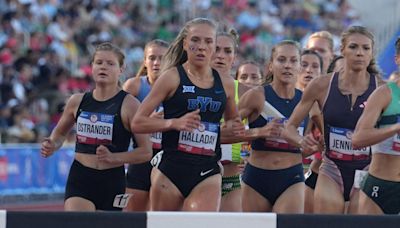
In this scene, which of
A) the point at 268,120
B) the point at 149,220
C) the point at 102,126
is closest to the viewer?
the point at 149,220

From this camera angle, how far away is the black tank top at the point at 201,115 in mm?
8406

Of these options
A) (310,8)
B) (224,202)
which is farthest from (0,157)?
(310,8)

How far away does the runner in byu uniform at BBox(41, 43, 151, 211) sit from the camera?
9133 millimetres

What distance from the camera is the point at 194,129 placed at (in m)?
8.27

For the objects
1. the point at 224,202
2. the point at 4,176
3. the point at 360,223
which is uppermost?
the point at 360,223

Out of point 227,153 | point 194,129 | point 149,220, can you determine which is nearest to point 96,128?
point 194,129

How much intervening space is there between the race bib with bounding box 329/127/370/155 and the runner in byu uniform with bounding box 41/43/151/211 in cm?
149

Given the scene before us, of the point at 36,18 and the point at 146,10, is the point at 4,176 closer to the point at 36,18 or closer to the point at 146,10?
the point at 36,18

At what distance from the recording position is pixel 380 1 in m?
30.7

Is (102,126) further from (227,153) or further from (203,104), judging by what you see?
(227,153)

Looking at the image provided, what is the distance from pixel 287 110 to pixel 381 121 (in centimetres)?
193

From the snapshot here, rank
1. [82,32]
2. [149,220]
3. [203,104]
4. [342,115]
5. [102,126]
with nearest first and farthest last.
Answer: [149,220] → [203,104] → [342,115] → [102,126] → [82,32]

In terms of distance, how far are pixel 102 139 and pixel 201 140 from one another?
1051mm

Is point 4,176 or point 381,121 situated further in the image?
point 4,176
